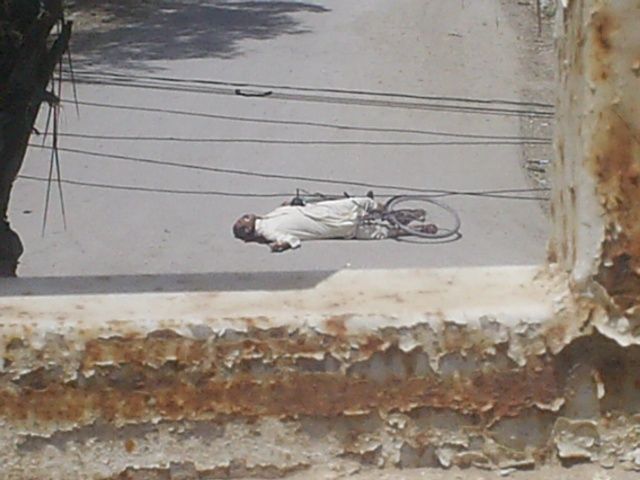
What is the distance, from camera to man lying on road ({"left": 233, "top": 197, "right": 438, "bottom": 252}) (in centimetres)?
740

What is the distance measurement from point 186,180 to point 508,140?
2591mm

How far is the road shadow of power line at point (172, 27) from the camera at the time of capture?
13.3m

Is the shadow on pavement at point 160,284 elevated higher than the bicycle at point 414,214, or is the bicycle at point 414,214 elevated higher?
the shadow on pavement at point 160,284

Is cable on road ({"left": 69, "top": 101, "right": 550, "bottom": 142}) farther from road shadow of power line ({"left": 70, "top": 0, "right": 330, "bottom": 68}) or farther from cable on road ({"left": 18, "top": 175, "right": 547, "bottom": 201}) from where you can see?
road shadow of power line ({"left": 70, "top": 0, "right": 330, "bottom": 68})

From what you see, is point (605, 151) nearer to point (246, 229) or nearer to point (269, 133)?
point (246, 229)

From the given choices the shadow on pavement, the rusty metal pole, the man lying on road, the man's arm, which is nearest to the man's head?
the man lying on road


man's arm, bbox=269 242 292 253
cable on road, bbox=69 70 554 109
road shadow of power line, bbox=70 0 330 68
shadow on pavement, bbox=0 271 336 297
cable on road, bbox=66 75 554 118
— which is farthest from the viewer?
road shadow of power line, bbox=70 0 330 68

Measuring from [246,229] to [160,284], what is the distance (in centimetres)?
584

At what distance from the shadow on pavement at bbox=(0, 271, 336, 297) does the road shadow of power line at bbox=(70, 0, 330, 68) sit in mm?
11323

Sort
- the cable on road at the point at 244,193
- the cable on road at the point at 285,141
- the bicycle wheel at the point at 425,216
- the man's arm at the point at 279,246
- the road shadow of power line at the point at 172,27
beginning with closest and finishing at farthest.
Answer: the man's arm at the point at 279,246, the bicycle wheel at the point at 425,216, the cable on road at the point at 244,193, the cable on road at the point at 285,141, the road shadow of power line at the point at 172,27

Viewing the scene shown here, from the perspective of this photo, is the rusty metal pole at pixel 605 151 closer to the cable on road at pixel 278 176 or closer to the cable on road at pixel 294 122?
the cable on road at pixel 278 176

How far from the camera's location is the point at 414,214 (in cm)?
790

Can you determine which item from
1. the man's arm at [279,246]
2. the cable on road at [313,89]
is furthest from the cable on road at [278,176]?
the cable on road at [313,89]

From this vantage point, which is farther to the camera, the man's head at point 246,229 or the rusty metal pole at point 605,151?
the man's head at point 246,229
